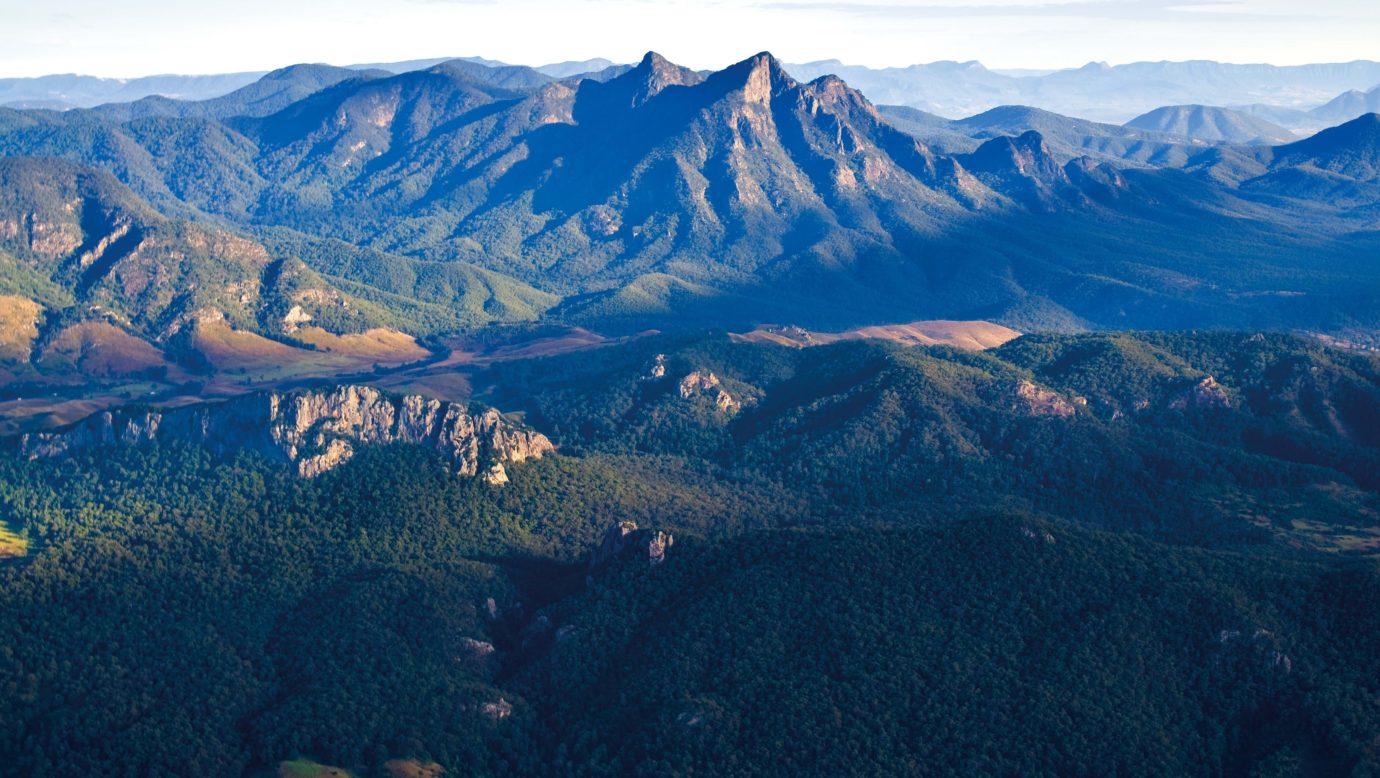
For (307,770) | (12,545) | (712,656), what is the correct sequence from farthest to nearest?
1. (12,545)
2. (712,656)
3. (307,770)

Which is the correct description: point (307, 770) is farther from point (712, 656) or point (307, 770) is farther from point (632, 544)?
point (632, 544)

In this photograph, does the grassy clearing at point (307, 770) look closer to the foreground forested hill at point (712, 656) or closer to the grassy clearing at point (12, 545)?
the foreground forested hill at point (712, 656)

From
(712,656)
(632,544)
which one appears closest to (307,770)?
(712,656)

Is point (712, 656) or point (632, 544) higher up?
point (632, 544)

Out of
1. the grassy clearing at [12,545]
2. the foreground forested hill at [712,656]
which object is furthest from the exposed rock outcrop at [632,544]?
the grassy clearing at [12,545]

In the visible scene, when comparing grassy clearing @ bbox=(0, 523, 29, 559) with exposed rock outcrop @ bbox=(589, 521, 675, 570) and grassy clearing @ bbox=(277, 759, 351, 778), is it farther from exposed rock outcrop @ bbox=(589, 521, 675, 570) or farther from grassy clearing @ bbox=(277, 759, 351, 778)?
exposed rock outcrop @ bbox=(589, 521, 675, 570)

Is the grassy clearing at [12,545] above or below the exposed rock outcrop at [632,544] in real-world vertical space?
below

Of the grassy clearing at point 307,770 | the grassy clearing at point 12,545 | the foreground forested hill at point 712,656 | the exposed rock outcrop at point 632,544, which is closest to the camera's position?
the grassy clearing at point 307,770

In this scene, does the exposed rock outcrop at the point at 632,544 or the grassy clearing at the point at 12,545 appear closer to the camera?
the exposed rock outcrop at the point at 632,544
